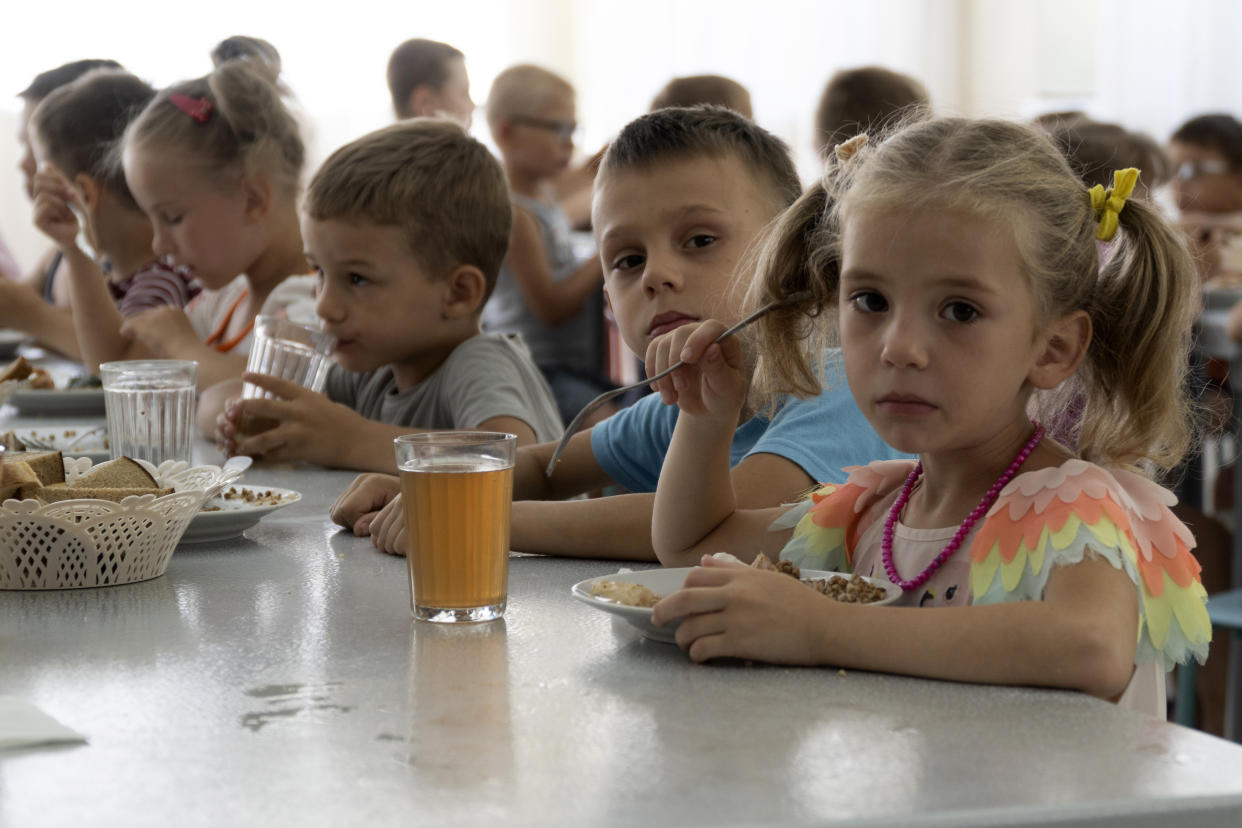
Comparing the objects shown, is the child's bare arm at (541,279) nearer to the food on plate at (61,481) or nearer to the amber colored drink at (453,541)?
A: the food on plate at (61,481)

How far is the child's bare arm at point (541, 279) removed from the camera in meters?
3.42

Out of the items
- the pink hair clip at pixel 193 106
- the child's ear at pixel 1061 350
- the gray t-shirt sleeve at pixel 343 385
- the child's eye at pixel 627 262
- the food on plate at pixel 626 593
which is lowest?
the gray t-shirt sleeve at pixel 343 385

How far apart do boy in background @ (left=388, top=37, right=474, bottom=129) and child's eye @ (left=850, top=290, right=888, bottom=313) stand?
3122 millimetres

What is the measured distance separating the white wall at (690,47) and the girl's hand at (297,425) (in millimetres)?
3598

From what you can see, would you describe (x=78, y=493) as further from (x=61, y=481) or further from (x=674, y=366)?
(x=674, y=366)

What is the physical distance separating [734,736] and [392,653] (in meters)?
0.24

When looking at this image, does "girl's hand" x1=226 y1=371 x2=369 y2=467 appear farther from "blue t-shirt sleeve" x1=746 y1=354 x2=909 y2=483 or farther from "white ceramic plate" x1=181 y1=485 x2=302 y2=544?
"blue t-shirt sleeve" x1=746 y1=354 x2=909 y2=483

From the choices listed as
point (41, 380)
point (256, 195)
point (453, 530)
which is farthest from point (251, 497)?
point (256, 195)

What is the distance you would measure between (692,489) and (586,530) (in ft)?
0.33

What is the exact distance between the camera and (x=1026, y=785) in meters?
0.57

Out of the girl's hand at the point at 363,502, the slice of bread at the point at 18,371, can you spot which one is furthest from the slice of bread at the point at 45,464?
the slice of bread at the point at 18,371

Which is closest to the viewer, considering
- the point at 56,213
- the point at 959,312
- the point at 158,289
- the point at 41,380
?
the point at 959,312

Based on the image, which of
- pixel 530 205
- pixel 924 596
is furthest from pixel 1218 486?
pixel 924 596

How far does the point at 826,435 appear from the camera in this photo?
120 cm
